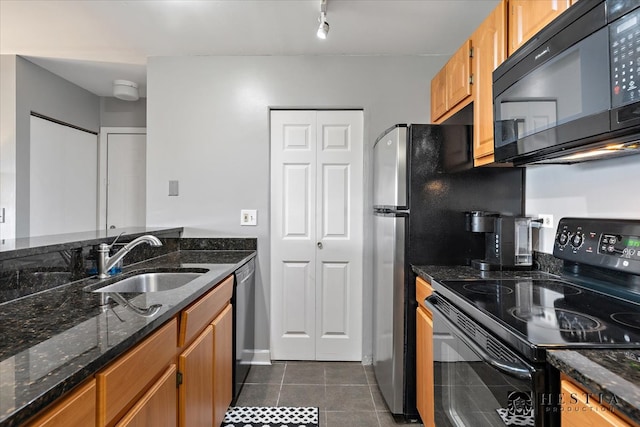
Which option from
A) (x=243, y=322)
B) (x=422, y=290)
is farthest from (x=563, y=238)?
(x=243, y=322)

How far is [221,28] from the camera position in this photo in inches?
92.3

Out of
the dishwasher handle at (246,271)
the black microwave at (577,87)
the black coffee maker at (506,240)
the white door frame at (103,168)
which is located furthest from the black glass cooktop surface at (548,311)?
the white door frame at (103,168)

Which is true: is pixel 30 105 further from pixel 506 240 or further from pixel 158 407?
pixel 506 240

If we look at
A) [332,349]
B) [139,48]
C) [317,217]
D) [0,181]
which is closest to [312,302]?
[332,349]

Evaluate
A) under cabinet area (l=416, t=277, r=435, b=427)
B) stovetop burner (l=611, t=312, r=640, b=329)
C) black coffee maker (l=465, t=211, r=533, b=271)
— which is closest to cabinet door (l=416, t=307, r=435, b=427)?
under cabinet area (l=416, t=277, r=435, b=427)

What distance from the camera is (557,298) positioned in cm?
129

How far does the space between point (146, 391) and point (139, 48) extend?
251cm

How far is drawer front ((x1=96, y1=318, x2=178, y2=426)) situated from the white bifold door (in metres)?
1.61

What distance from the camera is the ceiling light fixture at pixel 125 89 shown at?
329 cm

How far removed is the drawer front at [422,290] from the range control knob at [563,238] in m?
0.59

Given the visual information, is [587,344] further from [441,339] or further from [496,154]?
[496,154]

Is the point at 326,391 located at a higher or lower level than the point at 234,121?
lower

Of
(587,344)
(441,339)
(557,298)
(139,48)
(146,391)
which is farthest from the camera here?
(139,48)

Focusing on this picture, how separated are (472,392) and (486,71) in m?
1.37
